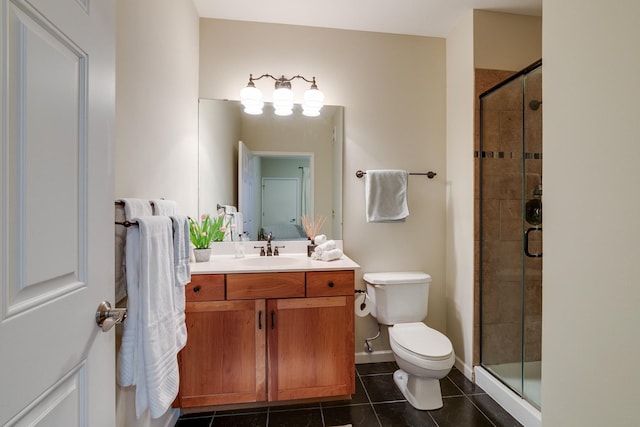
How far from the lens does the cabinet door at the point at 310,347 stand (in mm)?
1660

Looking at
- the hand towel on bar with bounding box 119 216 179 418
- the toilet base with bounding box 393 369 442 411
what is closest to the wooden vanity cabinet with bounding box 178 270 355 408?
the toilet base with bounding box 393 369 442 411

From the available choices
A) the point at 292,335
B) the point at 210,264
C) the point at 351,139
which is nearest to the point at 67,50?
the point at 210,264

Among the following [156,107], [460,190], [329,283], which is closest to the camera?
[156,107]

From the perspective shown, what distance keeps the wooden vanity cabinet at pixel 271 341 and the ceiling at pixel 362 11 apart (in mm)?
1802

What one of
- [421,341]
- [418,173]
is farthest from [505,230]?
[421,341]

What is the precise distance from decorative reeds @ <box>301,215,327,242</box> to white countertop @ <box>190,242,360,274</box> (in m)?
0.12

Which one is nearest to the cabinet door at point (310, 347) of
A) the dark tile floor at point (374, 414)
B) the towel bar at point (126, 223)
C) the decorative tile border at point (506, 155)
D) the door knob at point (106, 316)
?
the dark tile floor at point (374, 414)

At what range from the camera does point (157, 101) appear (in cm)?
144

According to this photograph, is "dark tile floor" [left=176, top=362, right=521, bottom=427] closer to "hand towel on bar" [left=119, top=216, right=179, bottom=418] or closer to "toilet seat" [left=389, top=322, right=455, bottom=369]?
"toilet seat" [left=389, top=322, right=455, bottom=369]

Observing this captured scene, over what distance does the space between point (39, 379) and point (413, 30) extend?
108 inches

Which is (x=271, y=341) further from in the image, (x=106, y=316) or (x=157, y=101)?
(x=157, y=101)

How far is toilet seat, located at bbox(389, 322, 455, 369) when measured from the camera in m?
1.62

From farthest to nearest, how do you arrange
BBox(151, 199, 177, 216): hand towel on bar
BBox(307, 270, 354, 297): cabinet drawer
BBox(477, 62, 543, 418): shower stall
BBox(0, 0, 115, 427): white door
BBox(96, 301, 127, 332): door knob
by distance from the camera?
BBox(477, 62, 543, 418): shower stall → BBox(307, 270, 354, 297): cabinet drawer → BBox(151, 199, 177, 216): hand towel on bar → BBox(96, 301, 127, 332): door knob → BBox(0, 0, 115, 427): white door

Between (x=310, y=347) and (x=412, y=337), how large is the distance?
25.4 inches
